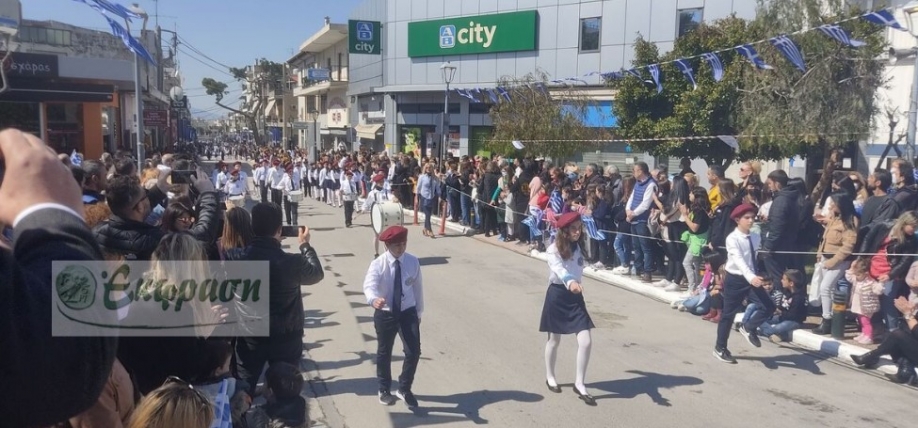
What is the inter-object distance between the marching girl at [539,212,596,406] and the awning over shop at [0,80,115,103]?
67.6 ft

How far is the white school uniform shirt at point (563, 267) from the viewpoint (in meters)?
6.62

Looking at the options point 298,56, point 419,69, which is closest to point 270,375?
point 419,69

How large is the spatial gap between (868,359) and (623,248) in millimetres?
5244

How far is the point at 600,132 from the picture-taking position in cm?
2364

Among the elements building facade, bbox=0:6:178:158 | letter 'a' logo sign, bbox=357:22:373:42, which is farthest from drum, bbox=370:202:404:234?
letter 'a' logo sign, bbox=357:22:373:42

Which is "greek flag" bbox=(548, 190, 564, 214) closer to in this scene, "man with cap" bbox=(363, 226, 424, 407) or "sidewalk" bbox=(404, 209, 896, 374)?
"sidewalk" bbox=(404, 209, 896, 374)

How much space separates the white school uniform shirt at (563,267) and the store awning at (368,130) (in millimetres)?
32177

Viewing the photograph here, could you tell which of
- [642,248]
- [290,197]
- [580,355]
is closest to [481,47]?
[290,197]

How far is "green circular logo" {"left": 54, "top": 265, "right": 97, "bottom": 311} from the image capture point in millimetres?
1447

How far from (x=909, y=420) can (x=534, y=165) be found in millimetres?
11102

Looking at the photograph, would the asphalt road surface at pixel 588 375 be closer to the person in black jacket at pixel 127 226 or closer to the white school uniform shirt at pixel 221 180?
the person in black jacket at pixel 127 226

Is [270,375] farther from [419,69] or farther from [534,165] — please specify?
[419,69]

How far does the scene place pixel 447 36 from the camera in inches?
1291

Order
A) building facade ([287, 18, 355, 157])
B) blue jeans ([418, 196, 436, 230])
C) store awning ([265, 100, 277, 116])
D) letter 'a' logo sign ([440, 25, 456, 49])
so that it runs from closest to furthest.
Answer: blue jeans ([418, 196, 436, 230]) < letter 'a' logo sign ([440, 25, 456, 49]) < building facade ([287, 18, 355, 157]) < store awning ([265, 100, 277, 116])
